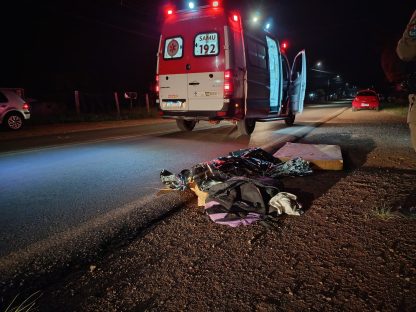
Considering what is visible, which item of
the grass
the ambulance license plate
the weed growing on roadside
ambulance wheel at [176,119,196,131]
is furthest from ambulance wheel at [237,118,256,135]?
the grass

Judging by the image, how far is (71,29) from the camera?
27125 millimetres

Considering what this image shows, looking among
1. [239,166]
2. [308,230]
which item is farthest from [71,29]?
[308,230]

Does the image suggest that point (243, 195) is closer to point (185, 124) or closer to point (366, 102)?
point (185, 124)

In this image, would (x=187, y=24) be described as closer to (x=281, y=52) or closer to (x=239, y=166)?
(x=281, y=52)

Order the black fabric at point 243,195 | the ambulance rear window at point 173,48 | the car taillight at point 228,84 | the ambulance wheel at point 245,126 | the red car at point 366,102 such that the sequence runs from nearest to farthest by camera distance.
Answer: the black fabric at point 243,195 < the car taillight at point 228,84 < the ambulance rear window at point 173,48 < the ambulance wheel at point 245,126 < the red car at point 366,102

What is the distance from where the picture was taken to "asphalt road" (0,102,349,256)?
3299 millimetres

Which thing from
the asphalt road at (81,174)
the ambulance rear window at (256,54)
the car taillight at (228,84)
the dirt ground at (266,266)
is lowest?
the dirt ground at (266,266)

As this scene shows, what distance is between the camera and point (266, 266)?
94.5 inches

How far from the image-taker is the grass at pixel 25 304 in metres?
1.98

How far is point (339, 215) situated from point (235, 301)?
5.55 feet

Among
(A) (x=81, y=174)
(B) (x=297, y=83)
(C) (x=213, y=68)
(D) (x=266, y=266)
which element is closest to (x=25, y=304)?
(D) (x=266, y=266)

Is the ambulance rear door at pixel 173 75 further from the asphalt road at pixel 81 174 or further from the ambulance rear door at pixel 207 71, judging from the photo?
the asphalt road at pixel 81 174

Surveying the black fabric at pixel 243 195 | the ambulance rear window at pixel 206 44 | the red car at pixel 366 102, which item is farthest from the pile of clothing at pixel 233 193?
the red car at pixel 366 102

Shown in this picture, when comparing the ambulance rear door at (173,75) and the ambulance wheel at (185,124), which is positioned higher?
the ambulance rear door at (173,75)
